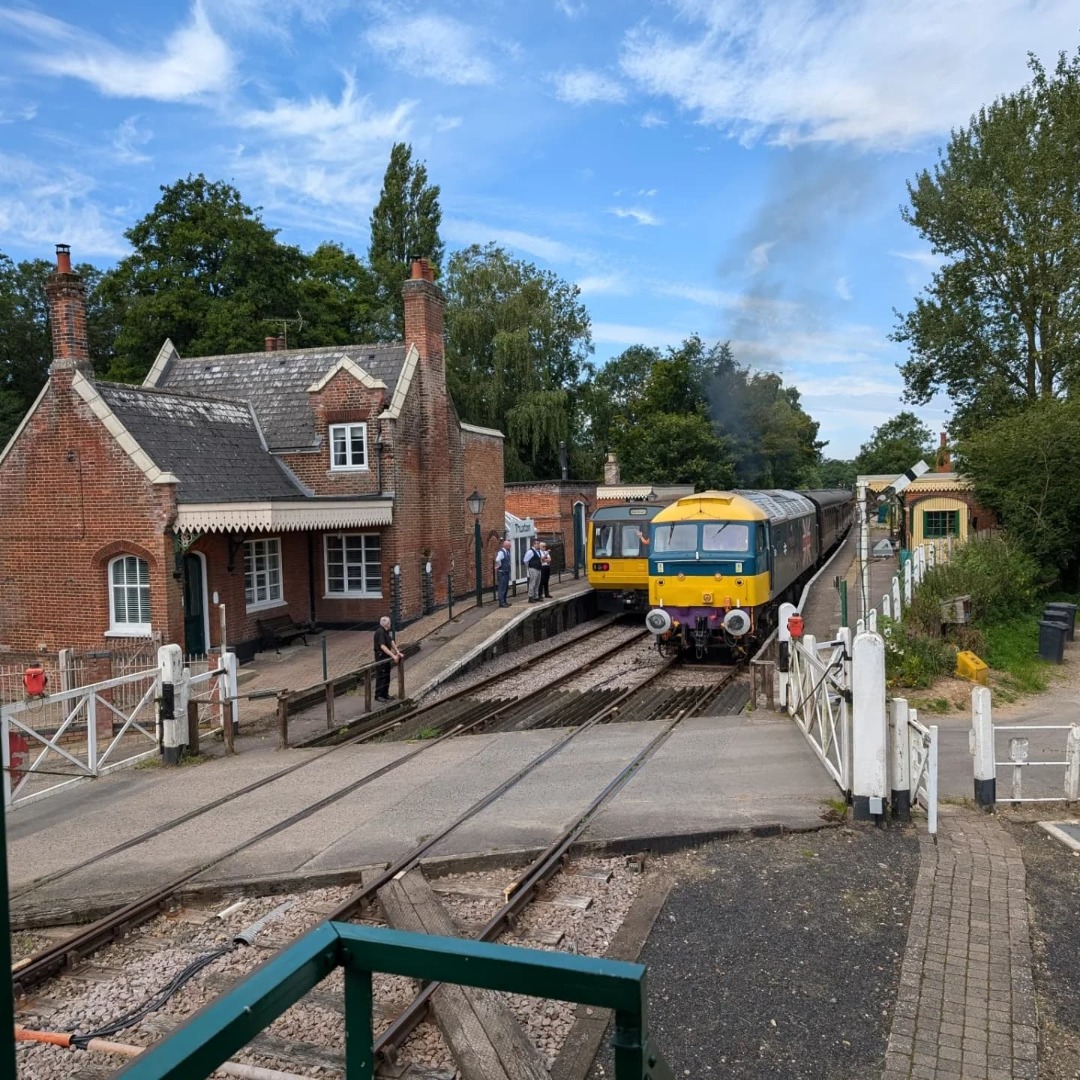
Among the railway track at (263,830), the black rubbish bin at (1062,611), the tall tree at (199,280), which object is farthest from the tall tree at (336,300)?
the black rubbish bin at (1062,611)

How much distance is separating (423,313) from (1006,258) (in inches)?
780

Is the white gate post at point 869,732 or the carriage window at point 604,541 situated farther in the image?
the carriage window at point 604,541

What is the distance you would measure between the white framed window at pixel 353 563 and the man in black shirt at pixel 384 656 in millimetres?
6561

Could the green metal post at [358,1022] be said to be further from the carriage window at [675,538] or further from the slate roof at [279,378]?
the slate roof at [279,378]

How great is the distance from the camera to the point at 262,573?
66.0 feet

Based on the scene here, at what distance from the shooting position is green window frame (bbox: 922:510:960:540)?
3097 cm

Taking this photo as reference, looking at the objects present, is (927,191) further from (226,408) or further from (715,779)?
(715,779)

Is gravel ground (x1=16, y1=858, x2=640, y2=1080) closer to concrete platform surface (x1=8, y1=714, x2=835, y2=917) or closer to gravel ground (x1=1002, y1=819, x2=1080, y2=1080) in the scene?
concrete platform surface (x1=8, y1=714, x2=835, y2=917)

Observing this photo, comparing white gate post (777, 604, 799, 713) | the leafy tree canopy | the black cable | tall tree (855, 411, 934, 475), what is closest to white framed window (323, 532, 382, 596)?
white gate post (777, 604, 799, 713)

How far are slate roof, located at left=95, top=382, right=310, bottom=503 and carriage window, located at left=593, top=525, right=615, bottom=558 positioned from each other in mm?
7286

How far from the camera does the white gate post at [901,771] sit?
7.96 m

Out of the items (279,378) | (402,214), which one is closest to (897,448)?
(402,214)

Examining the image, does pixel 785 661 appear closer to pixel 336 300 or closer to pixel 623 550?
pixel 623 550

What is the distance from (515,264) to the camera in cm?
4241
